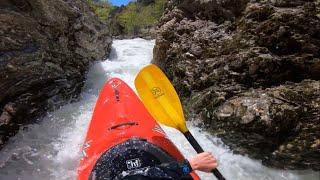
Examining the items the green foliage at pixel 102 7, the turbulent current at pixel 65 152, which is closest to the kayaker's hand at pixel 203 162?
the turbulent current at pixel 65 152

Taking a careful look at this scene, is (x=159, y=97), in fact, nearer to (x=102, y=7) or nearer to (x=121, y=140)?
(x=121, y=140)

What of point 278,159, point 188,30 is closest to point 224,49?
point 188,30

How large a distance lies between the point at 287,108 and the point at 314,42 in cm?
81

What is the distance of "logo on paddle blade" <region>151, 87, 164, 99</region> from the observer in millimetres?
4066

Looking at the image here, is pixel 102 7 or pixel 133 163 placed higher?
pixel 102 7

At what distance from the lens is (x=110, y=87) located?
473 centimetres

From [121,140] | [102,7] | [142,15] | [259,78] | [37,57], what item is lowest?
[121,140]

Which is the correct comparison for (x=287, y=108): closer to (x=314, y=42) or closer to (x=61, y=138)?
(x=314, y=42)

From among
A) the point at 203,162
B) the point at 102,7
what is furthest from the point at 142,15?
the point at 203,162

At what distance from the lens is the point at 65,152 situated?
4.23 m

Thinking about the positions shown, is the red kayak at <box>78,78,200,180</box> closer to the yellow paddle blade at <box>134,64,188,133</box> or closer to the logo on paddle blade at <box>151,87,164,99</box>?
the yellow paddle blade at <box>134,64,188,133</box>

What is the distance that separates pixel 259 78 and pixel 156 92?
1.20 meters

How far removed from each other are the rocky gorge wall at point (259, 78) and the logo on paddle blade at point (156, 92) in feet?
2.46

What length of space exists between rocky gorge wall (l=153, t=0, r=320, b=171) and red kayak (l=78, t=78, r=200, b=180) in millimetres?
867
